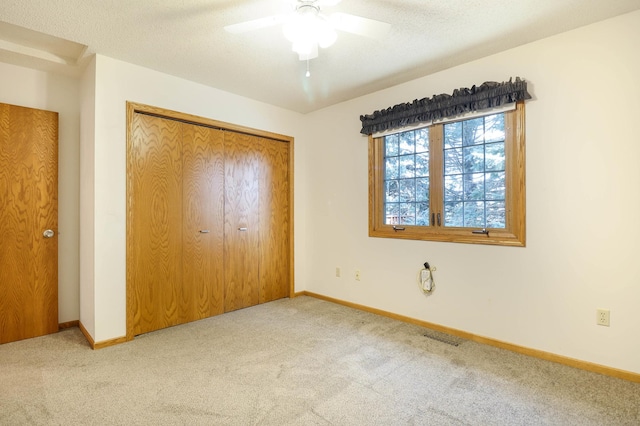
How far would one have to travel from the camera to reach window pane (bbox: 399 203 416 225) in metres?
3.29

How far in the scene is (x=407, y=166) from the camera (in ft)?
10.9

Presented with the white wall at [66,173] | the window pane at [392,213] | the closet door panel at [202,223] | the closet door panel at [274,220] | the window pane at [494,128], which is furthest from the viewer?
the closet door panel at [274,220]

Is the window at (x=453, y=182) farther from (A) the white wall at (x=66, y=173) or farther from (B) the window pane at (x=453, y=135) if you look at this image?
(A) the white wall at (x=66, y=173)

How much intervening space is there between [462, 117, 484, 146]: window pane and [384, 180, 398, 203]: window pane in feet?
2.63

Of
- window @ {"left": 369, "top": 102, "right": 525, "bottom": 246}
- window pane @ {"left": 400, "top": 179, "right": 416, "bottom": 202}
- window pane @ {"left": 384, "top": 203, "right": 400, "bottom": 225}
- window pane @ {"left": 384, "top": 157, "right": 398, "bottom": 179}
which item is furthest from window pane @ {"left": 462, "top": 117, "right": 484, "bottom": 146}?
window pane @ {"left": 384, "top": 203, "right": 400, "bottom": 225}

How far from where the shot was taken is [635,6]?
2092mm

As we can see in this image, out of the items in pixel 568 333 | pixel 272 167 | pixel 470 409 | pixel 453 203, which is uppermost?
pixel 272 167

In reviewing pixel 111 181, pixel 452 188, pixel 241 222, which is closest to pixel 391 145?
pixel 452 188

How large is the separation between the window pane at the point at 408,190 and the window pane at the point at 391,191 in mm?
74

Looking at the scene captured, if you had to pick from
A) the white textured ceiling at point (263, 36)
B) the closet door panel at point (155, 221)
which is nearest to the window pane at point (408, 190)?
the white textured ceiling at point (263, 36)

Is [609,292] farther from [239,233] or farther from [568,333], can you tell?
[239,233]

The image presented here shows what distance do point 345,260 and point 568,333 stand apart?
2176mm

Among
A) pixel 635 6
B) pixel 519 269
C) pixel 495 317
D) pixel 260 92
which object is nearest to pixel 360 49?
pixel 260 92

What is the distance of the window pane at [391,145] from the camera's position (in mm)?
3436
